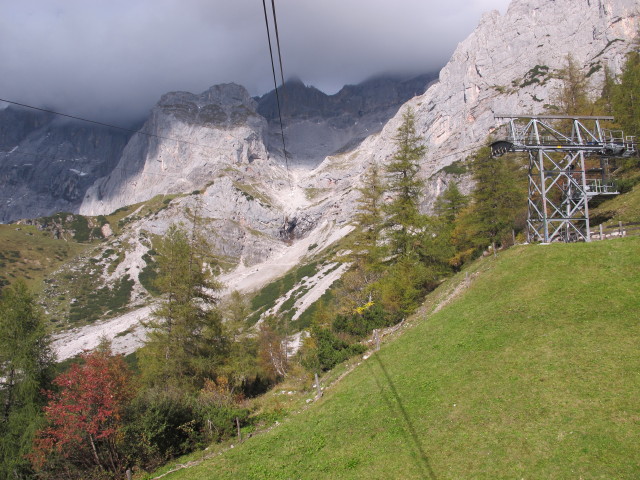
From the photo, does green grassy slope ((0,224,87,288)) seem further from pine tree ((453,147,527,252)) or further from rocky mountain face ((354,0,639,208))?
pine tree ((453,147,527,252))

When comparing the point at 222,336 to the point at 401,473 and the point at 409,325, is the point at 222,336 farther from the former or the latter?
the point at 401,473

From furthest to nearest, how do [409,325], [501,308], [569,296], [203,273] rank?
[203,273] < [409,325] < [501,308] < [569,296]

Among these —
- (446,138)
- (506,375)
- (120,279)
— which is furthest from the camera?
(446,138)

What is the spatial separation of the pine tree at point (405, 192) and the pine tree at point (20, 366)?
23.2 metres

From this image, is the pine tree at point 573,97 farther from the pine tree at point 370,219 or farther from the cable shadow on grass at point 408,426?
the cable shadow on grass at point 408,426

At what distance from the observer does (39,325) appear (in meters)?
23.6

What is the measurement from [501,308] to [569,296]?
8.40ft

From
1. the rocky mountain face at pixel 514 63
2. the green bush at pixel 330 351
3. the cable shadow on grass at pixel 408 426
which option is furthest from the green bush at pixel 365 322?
the rocky mountain face at pixel 514 63

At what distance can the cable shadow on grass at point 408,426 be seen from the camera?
384 inches

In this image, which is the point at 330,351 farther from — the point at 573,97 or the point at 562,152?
the point at 573,97

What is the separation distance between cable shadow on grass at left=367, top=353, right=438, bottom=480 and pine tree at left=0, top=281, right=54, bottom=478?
53.8 ft

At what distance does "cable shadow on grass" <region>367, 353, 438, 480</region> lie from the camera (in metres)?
9.76

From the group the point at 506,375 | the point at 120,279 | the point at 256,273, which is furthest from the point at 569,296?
the point at 120,279

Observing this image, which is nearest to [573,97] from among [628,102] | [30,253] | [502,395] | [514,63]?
[628,102]
